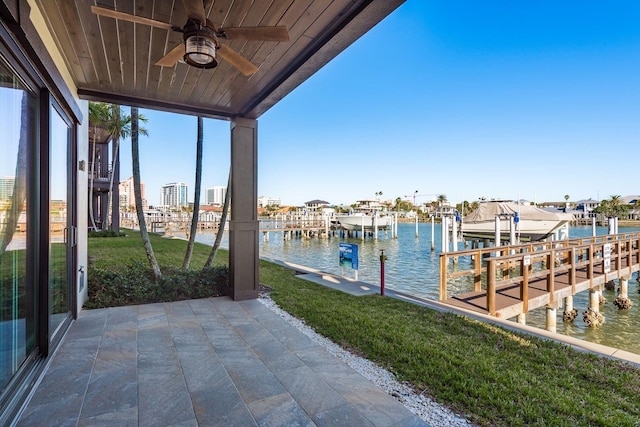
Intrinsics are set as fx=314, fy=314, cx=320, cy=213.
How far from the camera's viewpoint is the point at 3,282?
1748 mm

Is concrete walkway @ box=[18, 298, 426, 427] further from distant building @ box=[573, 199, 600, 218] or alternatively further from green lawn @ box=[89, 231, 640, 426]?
distant building @ box=[573, 199, 600, 218]

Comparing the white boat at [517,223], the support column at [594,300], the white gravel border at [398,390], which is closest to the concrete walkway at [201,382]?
the white gravel border at [398,390]

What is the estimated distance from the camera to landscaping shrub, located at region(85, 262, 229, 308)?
4.45 m

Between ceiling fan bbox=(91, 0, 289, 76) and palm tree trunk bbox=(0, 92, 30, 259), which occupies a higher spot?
ceiling fan bbox=(91, 0, 289, 76)

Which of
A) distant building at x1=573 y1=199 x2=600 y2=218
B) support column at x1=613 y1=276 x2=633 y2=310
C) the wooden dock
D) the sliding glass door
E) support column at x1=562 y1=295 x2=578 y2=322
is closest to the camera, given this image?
the sliding glass door

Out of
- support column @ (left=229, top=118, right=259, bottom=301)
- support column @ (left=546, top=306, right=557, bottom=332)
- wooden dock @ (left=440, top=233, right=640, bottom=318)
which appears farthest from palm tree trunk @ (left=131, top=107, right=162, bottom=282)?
support column @ (left=546, top=306, right=557, bottom=332)

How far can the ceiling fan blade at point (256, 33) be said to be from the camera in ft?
6.93

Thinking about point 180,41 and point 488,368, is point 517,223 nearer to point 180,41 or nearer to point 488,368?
point 488,368

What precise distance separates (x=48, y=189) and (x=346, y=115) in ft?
59.8

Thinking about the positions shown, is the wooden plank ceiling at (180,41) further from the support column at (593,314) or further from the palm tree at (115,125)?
the palm tree at (115,125)

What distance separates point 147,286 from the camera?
4641 millimetres

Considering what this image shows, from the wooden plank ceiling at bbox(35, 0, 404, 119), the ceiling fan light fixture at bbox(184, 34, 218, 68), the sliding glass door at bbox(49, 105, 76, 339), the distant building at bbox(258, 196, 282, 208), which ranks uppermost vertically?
the distant building at bbox(258, 196, 282, 208)

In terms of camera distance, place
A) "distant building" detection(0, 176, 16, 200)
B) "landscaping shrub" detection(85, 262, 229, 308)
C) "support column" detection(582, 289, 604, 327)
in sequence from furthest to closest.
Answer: "support column" detection(582, 289, 604, 327), "landscaping shrub" detection(85, 262, 229, 308), "distant building" detection(0, 176, 16, 200)

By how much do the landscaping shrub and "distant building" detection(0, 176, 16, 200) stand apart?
303 centimetres
